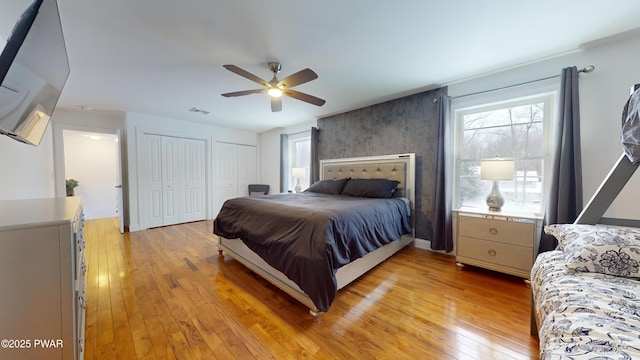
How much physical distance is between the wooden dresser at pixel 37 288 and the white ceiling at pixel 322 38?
155 cm

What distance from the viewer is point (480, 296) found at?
2014 mm

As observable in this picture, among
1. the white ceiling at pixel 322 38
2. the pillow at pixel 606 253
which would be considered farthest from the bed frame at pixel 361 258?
the pillow at pixel 606 253

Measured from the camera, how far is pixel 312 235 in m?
1.74

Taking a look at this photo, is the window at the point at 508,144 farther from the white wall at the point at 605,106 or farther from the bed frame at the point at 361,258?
the bed frame at the point at 361,258

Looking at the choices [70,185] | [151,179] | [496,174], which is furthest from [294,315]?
[70,185]

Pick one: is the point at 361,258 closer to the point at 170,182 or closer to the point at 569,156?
the point at 569,156

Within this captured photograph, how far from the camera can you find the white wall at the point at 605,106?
196 cm

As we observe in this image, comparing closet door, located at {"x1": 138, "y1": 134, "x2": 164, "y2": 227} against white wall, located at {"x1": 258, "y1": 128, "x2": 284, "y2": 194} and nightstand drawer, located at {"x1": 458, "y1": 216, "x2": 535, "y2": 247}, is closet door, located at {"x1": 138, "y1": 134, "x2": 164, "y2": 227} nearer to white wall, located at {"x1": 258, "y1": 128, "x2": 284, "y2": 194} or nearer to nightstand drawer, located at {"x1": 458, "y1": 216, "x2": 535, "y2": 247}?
white wall, located at {"x1": 258, "y1": 128, "x2": 284, "y2": 194}

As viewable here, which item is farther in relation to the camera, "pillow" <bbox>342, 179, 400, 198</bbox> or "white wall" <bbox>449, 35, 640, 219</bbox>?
"pillow" <bbox>342, 179, 400, 198</bbox>

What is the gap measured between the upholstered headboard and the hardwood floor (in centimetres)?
112

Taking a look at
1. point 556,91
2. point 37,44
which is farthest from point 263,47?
point 556,91

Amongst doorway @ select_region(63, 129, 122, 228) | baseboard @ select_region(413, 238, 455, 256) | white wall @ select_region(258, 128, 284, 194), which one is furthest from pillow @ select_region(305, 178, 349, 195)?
doorway @ select_region(63, 129, 122, 228)

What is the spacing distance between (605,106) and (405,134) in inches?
74.7

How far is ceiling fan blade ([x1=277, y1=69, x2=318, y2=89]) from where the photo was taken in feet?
6.39
